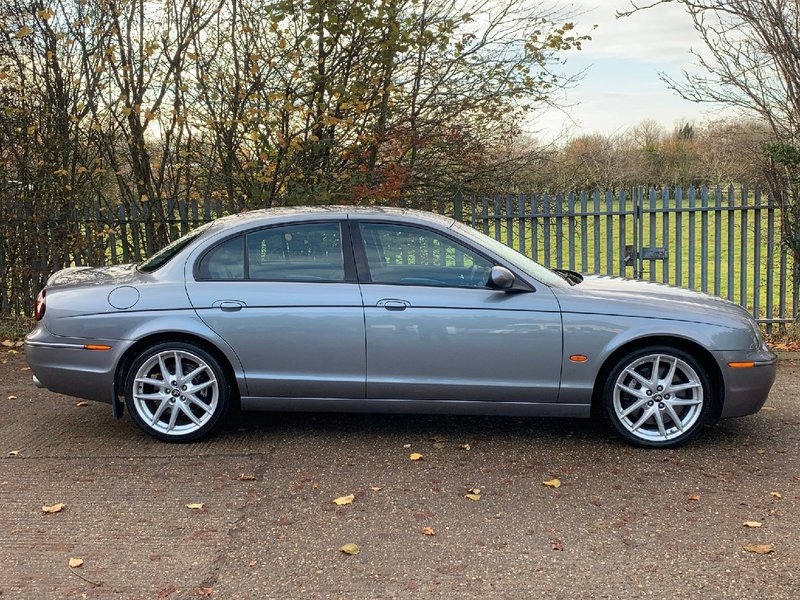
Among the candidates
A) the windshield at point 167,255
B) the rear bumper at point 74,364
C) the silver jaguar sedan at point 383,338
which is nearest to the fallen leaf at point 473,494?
the silver jaguar sedan at point 383,338

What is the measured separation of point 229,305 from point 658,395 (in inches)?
111

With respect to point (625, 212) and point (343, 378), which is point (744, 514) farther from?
point (625, 212)

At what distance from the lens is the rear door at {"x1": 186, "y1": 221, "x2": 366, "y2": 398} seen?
4.98m

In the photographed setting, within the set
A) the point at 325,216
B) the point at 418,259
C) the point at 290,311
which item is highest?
the point at 325,216

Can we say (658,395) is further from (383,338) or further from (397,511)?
(397,511)

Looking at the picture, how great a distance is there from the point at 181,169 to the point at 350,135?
2171 millimetres

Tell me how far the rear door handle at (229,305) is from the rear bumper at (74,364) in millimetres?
647

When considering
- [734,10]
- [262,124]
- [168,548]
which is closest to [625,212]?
[734,10]

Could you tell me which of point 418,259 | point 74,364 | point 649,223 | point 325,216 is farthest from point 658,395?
point 649,223

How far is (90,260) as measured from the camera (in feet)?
32.2

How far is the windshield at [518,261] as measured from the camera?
5.11 m

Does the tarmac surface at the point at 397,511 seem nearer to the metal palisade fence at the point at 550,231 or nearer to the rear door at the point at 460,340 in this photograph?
the rear door at the point at 460,340

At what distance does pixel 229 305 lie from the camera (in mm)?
5039

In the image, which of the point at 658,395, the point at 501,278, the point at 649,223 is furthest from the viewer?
the point at 649,223
